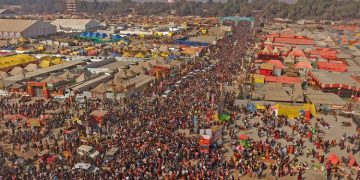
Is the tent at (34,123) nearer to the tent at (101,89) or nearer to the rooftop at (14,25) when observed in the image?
the tent at (101,89)

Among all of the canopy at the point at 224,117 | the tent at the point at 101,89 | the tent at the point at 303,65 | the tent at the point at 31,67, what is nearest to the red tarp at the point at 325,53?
the tent at the point at 303,65

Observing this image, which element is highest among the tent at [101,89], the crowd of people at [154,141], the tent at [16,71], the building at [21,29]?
the building at [21,29]

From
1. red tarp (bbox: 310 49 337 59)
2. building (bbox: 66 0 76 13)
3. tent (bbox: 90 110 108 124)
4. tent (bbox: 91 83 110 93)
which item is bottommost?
tent (bbox: 90 110 108 124)

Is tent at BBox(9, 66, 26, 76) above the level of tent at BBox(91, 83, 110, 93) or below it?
above

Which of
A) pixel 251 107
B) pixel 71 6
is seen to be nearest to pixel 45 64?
pixel 251 107

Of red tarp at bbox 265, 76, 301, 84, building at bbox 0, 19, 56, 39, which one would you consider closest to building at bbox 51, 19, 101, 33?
building at bbox 0, 19, 56, 39

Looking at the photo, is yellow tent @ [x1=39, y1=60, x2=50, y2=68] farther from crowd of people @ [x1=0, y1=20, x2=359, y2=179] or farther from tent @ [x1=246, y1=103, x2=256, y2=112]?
tent @ [x1=246, y1=103, x2=256, y2=112]

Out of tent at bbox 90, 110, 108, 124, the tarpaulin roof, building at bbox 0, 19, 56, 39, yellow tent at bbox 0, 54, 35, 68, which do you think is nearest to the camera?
tent at bbox 90, 110, 108, 124
